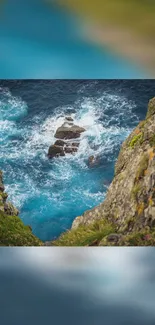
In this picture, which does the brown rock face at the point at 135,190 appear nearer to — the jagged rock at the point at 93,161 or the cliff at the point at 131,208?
the cliff at the point at 131,208

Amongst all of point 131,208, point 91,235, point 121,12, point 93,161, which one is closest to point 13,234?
point 91,235

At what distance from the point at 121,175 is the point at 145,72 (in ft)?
6.33

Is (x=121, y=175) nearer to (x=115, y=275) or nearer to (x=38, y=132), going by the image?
(x=115, y=275)

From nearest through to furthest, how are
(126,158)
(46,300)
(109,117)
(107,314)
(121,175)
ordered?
(107,314) → (46,300) → (121,175) → (126,158) → (109,117)

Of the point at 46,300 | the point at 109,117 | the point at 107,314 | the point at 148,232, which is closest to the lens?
the point at 107,314

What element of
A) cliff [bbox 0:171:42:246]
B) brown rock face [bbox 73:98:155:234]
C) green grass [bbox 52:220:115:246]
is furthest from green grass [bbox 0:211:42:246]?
brown rock face [bbox 73:98:155:234]

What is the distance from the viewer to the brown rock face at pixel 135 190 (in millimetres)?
2398

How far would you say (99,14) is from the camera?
1383 millimetres

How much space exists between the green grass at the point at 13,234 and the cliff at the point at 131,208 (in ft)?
0.80

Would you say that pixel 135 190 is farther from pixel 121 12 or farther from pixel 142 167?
pixel 121 12

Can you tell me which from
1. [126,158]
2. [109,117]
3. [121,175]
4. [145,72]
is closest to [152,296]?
[145,72]

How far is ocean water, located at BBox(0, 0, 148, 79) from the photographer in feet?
4.61

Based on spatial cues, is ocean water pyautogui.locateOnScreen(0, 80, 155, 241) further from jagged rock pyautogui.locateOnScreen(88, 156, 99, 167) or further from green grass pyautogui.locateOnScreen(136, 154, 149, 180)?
green grass pyautogui.locateOnScreen(136, 154, 149, 180)

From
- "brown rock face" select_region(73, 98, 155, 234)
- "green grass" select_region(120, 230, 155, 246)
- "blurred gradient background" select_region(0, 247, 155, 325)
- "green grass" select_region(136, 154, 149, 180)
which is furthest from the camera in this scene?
"green grass" select_region(136, 154, 149, 180)
